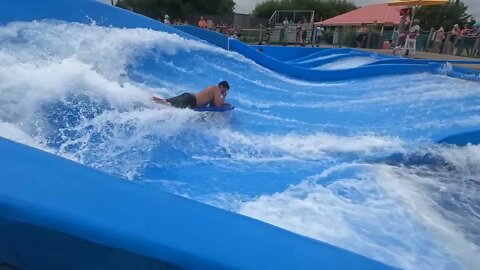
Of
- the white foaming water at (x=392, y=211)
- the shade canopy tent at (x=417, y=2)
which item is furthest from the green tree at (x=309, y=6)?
the white foaming water at (x=392, y=211)

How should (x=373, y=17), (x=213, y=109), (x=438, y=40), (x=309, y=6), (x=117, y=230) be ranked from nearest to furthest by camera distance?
(x=117, y=230) → (x=213, y=109) → (x=438, y=40) → (x=373, y=17) → (x=309, y=6)

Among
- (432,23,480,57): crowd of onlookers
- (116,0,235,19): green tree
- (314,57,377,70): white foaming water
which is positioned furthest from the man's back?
(116,0,235,19): green tree

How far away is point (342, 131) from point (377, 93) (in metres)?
2.95

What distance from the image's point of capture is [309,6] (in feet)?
158

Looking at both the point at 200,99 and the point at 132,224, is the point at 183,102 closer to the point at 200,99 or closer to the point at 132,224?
the point at 200,99

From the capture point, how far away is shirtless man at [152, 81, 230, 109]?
4.74 metres

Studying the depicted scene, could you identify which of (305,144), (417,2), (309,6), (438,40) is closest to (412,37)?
(417,2)

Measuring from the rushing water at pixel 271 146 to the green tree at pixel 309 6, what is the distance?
43311 mm

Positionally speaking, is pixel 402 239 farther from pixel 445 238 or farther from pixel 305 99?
pixel 305 99

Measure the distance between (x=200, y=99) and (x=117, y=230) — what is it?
4045 millimetres

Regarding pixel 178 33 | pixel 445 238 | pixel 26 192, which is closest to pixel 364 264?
pixel 26 192

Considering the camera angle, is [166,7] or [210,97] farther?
[166,7]

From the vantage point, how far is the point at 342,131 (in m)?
5.15

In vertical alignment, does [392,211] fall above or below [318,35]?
below
